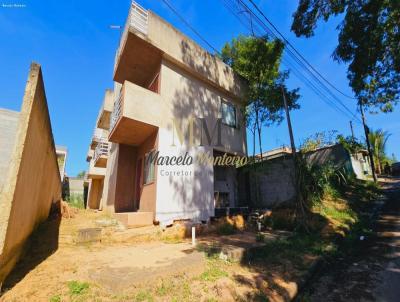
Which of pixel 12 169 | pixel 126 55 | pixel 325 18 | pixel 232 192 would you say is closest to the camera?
pixel 12 169

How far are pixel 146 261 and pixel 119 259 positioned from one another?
0.61m

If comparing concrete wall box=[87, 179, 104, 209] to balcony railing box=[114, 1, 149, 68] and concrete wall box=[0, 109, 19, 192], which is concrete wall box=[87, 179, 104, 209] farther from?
balcony railing box=[114, 1, 149, 68]

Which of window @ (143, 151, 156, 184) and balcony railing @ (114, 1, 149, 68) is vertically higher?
balcony railing @ (114, 1, 149, 68)

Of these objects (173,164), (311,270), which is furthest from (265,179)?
(311,270)

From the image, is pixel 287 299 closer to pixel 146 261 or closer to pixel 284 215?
pixel 146 261

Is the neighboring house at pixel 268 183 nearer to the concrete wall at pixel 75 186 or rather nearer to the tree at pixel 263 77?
the tree at pixel 263 77

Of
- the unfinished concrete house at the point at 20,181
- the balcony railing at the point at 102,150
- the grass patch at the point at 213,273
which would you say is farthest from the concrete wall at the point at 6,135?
the grass patch at the point at 213,273

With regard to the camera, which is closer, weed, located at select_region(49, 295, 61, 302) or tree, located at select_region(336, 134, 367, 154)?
weed, located at select_region(49, 295, 61, 302)

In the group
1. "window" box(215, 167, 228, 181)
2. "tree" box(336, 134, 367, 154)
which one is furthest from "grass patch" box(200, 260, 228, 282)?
"tree" box(336, 134, 367, 154)

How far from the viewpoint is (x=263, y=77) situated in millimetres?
11227

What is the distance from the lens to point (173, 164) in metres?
7.94

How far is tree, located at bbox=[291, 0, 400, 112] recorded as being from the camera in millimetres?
8406

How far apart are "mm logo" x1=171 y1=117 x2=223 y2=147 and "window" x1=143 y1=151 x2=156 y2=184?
3.22 ft

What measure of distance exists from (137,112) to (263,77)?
713cm
